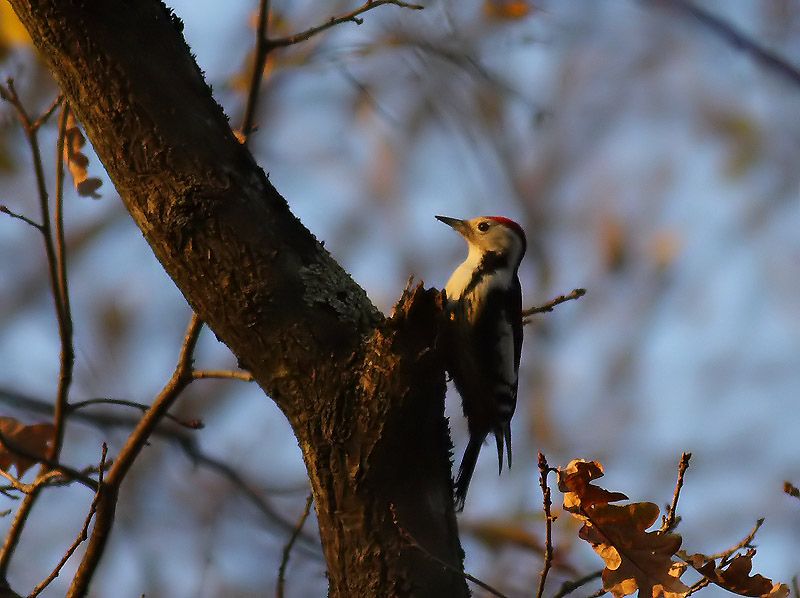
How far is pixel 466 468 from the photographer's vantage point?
12.4 ft

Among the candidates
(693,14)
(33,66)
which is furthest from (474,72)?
(33,66)

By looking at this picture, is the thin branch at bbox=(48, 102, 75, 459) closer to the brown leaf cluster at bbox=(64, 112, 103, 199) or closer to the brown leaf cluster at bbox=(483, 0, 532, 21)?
the brown leaf cluster at bbox=(64, 112, 103, 199)

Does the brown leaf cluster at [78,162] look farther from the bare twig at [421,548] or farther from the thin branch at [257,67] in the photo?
the bare twig at [421,548]

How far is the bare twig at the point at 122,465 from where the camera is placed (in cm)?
284

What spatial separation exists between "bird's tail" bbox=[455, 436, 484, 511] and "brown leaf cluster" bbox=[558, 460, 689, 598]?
3.33 feet

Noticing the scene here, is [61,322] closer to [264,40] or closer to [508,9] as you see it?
[264,40]

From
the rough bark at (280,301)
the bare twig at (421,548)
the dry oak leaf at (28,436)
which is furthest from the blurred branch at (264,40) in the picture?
the bare twig at (421,548)

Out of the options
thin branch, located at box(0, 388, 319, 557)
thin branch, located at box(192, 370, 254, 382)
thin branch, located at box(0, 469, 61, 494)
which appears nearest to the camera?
thin branch, located at box(0, 469, 61, 494)

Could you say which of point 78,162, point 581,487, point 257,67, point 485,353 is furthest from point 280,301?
point 485,353

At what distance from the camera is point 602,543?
94.9 inches

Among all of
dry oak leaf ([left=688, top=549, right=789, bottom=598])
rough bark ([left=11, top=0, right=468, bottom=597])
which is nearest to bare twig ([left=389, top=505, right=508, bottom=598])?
rough bark ([left=11, top=0, right=468, bottom=597])

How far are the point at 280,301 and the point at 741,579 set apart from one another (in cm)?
137

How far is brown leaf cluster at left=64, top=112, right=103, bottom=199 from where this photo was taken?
11.0 feet

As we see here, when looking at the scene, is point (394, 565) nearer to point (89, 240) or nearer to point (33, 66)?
point (33, 66)
